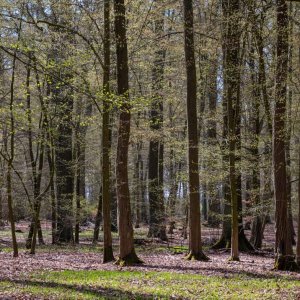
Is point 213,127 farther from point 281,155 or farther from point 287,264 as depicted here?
point 287,264

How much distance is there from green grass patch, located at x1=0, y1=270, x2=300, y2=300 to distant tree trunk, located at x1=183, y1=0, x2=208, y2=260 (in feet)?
11.3

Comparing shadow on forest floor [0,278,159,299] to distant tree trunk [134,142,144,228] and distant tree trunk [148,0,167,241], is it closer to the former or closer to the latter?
distant tree trunk [148,0,167,241]

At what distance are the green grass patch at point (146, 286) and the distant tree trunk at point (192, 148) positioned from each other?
3434mm

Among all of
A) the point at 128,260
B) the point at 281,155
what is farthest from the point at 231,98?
the point at 128,260

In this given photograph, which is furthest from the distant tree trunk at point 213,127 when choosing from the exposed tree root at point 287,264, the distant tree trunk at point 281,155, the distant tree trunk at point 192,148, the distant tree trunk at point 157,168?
the exposed tree root at point 287,264

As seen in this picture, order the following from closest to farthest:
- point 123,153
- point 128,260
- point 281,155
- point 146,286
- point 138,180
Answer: point 146,286, point 281,155, point 128,260, point 123,153, point 138,180

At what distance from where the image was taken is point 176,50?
1847 centimetres

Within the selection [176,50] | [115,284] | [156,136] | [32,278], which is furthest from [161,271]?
[176,50]

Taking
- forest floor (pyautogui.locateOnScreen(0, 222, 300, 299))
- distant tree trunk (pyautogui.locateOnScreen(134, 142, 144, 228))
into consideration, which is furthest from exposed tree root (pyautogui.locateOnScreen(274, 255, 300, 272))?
distant tree trunk (pyautogui.locateOnScreen(134, 142, 144, 228))

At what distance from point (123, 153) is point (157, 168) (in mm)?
11629

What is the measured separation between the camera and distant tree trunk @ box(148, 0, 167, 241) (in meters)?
19.1

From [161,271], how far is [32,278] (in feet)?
10.8

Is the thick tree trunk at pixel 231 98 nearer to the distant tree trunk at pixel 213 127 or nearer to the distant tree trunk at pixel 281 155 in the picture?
the distant tree trunk at pixel 281 155

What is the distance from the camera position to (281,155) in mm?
11469
